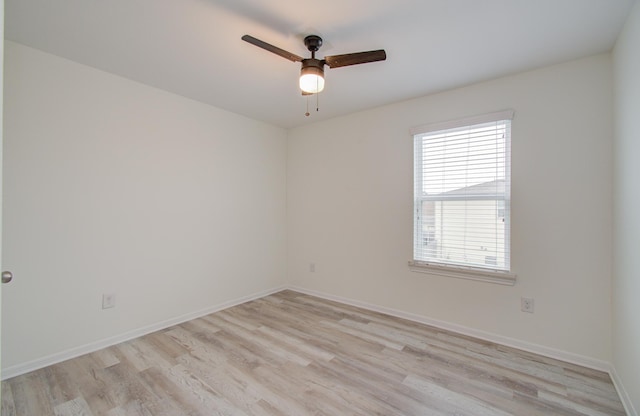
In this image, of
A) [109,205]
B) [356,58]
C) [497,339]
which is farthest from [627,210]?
[109,205]

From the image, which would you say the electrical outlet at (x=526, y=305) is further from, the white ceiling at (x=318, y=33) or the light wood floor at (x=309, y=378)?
the white ceiling at (x=318, y=33)

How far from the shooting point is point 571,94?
2551mm

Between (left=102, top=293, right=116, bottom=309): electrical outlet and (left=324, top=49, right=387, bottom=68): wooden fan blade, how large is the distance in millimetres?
2691

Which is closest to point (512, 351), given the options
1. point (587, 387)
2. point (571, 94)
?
point (587, 387)

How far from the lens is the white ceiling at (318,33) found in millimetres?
1976

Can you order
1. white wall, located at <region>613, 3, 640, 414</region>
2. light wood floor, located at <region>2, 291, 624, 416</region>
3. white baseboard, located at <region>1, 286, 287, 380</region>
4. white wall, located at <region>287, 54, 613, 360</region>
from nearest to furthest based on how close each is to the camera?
white wall, located at <region>613, 3, 640, 414</region>, light wood floor, located at <region>2, 291, 624, 416</region>, white baseboard, located at <region>1, 286, 287, 380</region>, white wall, located at <region>287, 54, 613, 360</region>

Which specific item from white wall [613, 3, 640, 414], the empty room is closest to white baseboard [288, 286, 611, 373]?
the empty room

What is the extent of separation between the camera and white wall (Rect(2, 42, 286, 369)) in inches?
93.9

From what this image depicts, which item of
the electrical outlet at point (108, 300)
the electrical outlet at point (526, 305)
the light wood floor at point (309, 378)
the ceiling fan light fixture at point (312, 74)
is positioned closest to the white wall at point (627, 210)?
the light wood floor at point (309, 378)

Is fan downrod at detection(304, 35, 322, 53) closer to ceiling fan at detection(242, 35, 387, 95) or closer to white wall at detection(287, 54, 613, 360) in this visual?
ceiling fan at detection(242, 35, 387, 95)

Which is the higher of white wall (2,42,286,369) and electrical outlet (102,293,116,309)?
white wall (2,42,286,369)

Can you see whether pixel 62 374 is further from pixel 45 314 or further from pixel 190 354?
pixel 190 354

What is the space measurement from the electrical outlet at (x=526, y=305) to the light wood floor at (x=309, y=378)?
0.36m

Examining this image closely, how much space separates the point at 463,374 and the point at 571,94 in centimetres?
237
